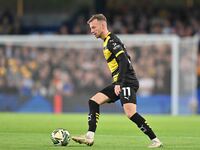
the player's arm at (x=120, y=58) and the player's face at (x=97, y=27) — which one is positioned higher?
the player's face at (x=97, y=27)

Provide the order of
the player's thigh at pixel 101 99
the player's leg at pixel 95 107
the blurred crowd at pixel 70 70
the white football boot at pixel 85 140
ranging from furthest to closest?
1. the blurred crowd at pixel 70 70
2. the player's thigh at pixel 101 99
3. the player's leg at pixel 95 107
4. the white football boot at pixel 85 140

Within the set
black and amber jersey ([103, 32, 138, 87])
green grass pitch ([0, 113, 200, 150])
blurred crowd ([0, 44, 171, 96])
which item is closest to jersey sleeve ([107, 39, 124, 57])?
black and amber jersey ([103, 32, 138, 87])

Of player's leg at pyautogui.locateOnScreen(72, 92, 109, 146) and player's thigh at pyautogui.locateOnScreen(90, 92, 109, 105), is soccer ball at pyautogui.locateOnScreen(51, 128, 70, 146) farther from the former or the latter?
player's thigh at pyautogui.locateOnScreen(90, 92, 109, 105)

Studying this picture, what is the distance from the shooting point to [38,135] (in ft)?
54.3

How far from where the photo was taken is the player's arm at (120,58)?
13375 millimetres

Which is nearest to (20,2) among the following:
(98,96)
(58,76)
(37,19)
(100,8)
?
(37,19)

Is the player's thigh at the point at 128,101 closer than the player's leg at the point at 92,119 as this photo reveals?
Yes

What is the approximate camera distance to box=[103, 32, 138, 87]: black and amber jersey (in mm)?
13398

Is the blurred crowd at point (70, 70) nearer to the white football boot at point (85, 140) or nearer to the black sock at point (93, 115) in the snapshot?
the black sock at point (93, 115)

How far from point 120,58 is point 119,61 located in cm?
6

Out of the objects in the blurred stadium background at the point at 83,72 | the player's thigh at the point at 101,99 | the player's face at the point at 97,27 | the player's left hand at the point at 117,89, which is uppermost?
the player's face at the point at 97,27

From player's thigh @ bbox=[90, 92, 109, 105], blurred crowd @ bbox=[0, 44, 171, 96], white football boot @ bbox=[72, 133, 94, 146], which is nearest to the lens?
white football boot @ bbox=[72, 133, 94, 146]

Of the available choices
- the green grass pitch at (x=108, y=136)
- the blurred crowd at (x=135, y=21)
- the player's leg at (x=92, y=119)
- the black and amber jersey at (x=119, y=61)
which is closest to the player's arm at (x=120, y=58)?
the black and amber jersey at (x=119, y=61)

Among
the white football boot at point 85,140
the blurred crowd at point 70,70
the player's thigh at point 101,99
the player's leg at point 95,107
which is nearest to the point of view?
the white football boot at point 85,140
